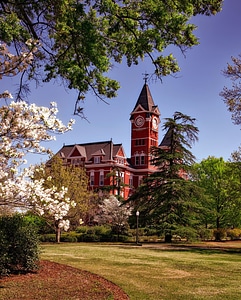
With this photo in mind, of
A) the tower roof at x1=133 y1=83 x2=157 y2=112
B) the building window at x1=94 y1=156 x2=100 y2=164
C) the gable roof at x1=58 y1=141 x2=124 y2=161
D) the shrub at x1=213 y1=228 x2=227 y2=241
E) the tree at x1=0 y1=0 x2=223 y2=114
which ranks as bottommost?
the shrub at x1=213 y1=228 x2=227 y2=241

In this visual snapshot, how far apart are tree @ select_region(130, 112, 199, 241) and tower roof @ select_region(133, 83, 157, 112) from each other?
1030 inches

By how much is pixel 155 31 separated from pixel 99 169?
5193 cm

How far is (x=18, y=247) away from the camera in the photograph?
11.2 m

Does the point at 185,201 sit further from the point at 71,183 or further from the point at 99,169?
the point at 99,169

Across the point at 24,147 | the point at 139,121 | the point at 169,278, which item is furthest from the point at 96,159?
the point at 24,147

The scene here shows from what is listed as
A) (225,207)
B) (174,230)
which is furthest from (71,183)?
(225,207)

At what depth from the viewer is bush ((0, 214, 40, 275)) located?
10948 mm

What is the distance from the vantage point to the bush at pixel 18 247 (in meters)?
10.9

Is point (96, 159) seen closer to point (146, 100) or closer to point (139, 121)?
point (139, 121)

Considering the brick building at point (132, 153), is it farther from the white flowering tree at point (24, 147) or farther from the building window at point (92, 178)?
the white flowering tree at point (24, 147)

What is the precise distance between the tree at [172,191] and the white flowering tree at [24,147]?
2417cm

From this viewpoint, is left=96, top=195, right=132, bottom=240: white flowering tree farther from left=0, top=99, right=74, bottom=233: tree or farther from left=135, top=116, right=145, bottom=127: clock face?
left=0, top=99, right=74, bottom=233: tree

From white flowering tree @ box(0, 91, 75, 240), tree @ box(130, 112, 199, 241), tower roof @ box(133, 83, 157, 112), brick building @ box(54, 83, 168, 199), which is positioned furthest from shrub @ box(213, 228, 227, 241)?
white flowering tree @ box(0, 91, 75, 240)

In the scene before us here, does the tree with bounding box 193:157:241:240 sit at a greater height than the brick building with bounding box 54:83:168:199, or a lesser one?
lesser
